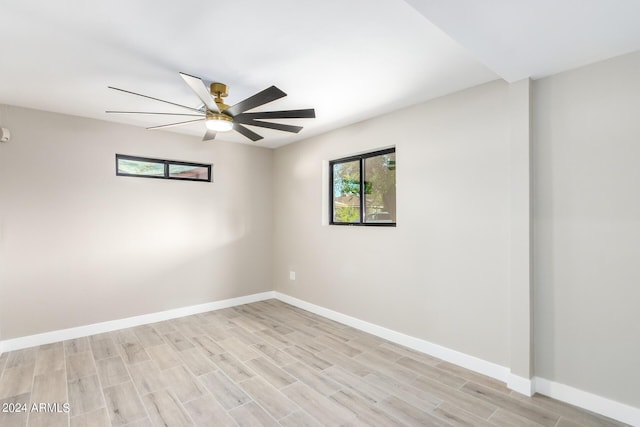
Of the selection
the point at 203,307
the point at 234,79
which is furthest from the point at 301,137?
the point at 203,307

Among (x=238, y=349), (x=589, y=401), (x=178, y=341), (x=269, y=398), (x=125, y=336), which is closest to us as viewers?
(x=589, y=401)

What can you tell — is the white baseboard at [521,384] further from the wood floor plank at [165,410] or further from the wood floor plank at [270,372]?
the wood floor plank at [165,410]

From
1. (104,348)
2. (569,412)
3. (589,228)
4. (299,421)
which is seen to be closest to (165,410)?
(299,421)

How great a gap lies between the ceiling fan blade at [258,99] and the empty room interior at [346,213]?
0.02 meters

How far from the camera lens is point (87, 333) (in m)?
3.50

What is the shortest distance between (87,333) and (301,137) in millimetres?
3533

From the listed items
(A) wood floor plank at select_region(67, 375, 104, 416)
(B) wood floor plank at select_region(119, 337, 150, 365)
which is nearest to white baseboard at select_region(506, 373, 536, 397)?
(A) wood floor plank at select_region(67, 375, 104, 416)

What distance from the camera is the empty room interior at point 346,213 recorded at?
1971 millimetres

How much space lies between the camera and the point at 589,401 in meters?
2.12

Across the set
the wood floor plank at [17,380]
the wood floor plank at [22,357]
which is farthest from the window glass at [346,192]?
the wood floor plank at [22,357]

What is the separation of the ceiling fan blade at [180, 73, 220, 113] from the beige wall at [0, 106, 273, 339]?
2.10 metres

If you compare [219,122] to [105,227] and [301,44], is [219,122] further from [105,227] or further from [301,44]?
[105,227]

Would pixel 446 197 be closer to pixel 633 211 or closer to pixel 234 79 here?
pixel 633 211

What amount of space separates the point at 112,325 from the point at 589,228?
471cm
